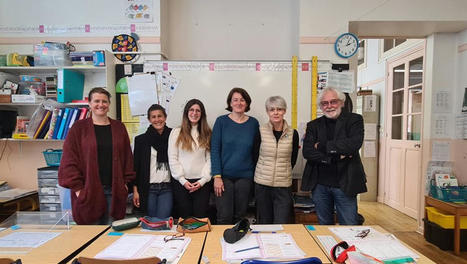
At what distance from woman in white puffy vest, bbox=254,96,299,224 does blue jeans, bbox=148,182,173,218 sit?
0.75 m

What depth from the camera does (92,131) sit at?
1.85 meters

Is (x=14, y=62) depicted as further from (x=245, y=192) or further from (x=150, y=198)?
(x=245, y=192)

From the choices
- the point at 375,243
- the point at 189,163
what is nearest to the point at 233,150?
the point at 189,163

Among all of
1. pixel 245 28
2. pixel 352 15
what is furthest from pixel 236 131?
pixel 352 15

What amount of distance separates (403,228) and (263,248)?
309 cm

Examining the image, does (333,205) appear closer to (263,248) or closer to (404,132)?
(263,248)

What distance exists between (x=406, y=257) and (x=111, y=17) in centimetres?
329

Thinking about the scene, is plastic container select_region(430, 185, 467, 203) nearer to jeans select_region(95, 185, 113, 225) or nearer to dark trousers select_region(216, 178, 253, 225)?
dark trousers select_region(216, 178, 253, 225)

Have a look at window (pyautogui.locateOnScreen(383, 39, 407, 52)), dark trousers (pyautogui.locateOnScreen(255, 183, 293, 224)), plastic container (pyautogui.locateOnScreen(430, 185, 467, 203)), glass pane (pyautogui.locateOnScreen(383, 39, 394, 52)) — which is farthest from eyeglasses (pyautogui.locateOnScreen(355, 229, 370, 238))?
glass pane (pyautogui.locateOnScreen(383, 39, 394, 52))

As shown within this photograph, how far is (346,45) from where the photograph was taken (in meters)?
2.78

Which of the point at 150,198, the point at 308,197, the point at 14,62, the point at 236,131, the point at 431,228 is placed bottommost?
the point at 431,228

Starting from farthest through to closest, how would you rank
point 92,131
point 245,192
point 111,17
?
point 111,17, point 245,192, point 92,131

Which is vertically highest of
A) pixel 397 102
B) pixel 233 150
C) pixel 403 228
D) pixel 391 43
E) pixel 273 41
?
pixel 391 43

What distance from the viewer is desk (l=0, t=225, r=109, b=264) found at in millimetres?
1165
